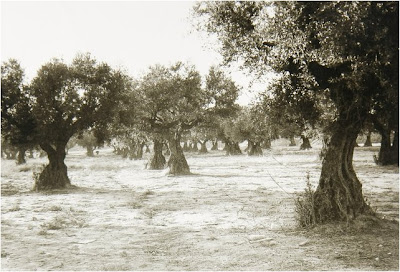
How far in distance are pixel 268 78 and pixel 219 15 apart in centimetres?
262

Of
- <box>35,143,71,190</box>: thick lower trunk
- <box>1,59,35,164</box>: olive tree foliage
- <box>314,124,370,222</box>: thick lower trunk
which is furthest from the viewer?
<box>35,143,71,190</box>: thick lower trunk

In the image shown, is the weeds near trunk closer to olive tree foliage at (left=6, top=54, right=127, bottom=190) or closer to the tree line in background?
the tree line in background

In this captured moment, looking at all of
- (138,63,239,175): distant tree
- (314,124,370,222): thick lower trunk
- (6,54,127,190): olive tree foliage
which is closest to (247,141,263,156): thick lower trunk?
(138,63,239,175): distant tree

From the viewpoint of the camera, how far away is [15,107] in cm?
2122

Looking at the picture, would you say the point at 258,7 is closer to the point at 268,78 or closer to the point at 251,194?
the point at 268,78

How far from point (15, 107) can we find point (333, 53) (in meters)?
18.4

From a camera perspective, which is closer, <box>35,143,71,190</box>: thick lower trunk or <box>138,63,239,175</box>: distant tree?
<box>35,143,71,190</box>: thick lower trunk

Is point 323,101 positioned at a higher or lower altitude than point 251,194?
higher

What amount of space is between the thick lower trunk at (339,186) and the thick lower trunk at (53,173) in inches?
710

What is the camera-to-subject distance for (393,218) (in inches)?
473

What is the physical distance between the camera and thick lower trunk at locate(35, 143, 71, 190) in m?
23.6

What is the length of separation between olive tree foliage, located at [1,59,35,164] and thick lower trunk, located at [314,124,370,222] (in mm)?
17102

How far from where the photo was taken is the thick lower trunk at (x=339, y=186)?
10.9m

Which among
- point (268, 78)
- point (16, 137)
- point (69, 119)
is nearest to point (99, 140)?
point (69, 119)
